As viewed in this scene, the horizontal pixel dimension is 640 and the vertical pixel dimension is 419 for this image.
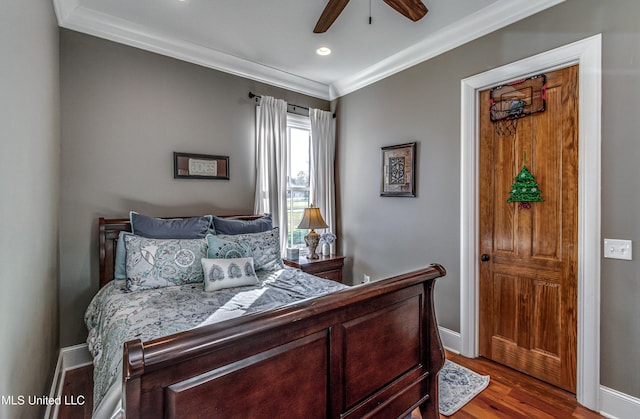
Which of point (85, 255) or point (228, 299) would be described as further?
point (85, 255)

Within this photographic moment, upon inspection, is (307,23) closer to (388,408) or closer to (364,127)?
(364,127)

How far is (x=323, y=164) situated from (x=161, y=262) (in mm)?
2320

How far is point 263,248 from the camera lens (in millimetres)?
2703

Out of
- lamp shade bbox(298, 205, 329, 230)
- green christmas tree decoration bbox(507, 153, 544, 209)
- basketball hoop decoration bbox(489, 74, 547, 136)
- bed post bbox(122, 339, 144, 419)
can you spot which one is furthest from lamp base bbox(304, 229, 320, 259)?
bed post bbox(122, 339, 144, 419)

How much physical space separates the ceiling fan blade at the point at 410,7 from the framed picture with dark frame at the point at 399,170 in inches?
50.7

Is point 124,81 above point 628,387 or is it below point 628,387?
above

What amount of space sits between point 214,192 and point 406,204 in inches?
80.2

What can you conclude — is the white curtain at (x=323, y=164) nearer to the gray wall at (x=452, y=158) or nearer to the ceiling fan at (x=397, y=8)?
the gray wall at (x=452, y=158)

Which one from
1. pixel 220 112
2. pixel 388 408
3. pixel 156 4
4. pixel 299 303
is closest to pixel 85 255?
pixel 220 112

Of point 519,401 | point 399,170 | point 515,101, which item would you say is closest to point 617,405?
point 519,401

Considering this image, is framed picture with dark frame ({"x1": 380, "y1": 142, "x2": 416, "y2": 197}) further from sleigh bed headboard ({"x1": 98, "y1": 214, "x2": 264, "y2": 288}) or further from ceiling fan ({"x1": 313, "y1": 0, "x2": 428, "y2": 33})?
sleigh bed headboard ({"x1": 98, "y1": 214, "x2": 264, "y2": 288})

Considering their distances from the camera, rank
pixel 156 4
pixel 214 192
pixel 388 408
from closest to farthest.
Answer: pixel 388 408
pixel 156 4
pixel 214 192

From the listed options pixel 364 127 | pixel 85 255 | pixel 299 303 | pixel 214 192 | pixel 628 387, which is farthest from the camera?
pixel 364 127

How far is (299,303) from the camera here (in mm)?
1159
